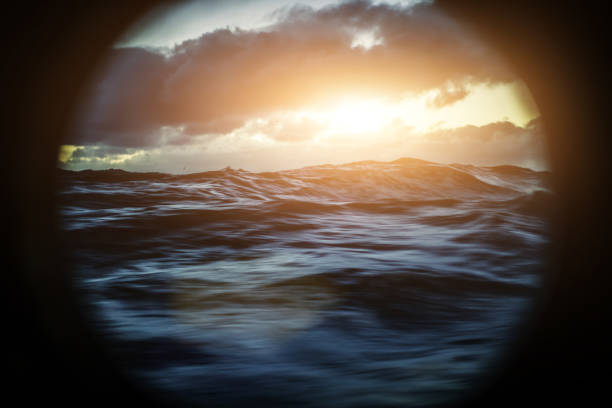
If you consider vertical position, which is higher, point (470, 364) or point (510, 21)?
point (510, 21)

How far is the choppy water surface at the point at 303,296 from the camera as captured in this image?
2.04 m

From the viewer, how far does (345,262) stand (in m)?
4.87

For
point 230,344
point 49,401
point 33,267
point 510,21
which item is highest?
point 510,21

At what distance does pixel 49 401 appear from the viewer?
48.7 inches

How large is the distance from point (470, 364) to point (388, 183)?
16248mm

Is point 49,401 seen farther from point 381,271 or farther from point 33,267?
point 381,271

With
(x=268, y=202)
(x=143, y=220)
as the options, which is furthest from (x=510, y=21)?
(x=268, y=202)

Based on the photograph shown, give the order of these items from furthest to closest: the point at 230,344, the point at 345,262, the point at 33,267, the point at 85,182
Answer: the point at 85,182, the point at 345,262, the point at 230,344, the point at 33,267

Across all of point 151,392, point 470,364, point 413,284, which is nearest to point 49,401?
point 151,392

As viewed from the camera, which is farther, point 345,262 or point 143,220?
point 143,220

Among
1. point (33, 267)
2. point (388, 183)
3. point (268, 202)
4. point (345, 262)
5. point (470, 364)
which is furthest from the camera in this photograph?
point (388, 183)

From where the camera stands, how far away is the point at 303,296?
142 inches

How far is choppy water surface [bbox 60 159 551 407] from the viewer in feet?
6.70

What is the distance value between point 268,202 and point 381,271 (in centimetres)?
668
